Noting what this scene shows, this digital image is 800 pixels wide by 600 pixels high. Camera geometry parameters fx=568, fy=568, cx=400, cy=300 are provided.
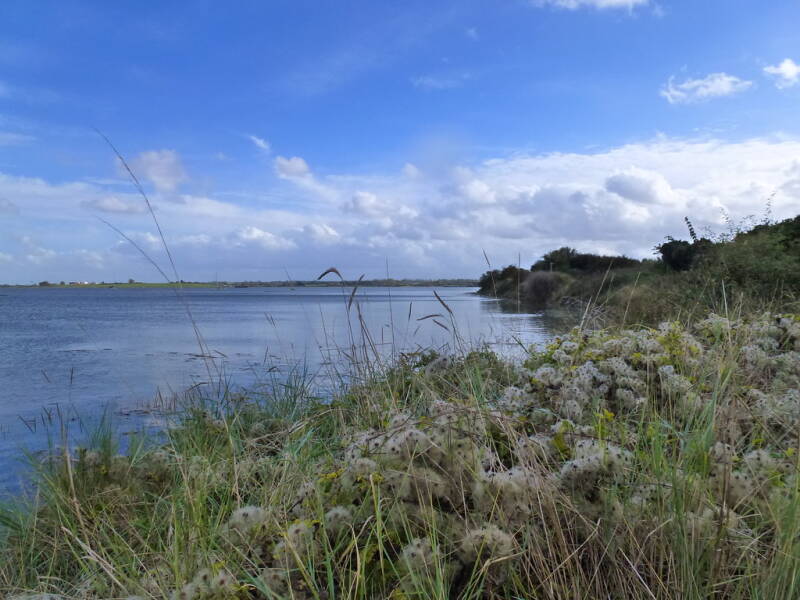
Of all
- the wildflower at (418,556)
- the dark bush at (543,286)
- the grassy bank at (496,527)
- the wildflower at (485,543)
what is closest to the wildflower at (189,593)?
the grassy bank at (496,527)

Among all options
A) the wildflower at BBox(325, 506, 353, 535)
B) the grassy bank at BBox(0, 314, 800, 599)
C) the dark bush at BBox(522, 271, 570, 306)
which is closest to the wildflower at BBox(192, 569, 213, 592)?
the grassy bank at BBox(0, 314, 800, 599)

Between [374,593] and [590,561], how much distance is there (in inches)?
29.5

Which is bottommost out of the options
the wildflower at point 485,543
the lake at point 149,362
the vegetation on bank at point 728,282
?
the lake at point 149,362

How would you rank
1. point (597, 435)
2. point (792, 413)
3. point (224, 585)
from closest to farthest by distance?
point (224, 585)
point (597, 435)
point (792, 413)

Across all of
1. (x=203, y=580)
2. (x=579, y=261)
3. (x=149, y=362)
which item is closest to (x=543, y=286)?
(x=579, y=261)

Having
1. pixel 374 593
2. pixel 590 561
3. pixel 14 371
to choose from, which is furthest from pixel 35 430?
pixel 590 561

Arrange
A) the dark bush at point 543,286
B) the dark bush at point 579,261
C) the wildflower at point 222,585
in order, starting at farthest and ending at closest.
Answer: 1. the dark bush at point 579,261
2. the dark bush at point 543,286
3. the wildflower at point 222,585

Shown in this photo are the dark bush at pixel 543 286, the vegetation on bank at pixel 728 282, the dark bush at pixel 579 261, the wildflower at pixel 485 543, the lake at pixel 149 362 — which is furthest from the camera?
the dark bush at pixel 579 261

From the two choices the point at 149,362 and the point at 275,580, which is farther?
the point at 149,362

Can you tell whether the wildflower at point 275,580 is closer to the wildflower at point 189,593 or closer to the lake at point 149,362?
the wildflower at point 189,593

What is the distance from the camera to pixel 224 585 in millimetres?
1646

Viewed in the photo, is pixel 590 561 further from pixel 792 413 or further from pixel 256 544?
pixel 792 413

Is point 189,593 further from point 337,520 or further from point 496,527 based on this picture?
point 496,527

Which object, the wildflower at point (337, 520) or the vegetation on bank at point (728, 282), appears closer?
the wildflower at point (337, 520)
